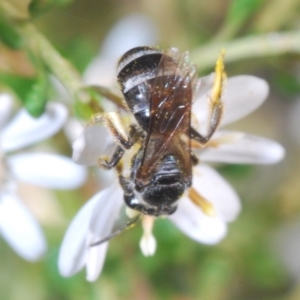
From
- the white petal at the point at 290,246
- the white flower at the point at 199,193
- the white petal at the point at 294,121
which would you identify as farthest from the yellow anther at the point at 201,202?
the white petal at the point at 294,121

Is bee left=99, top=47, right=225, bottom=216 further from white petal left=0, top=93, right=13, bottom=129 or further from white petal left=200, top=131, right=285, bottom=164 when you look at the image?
white petal left=0, top=93, right=13, bottom=129

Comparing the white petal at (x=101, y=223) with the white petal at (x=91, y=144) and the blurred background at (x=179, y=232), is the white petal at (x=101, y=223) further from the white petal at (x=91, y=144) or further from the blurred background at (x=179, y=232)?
the blurred background at (x=179, y=232)

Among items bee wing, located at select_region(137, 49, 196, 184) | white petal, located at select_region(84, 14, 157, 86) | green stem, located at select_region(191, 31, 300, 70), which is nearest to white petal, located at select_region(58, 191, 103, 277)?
→ bee wing, located at select_region(137, 49, 196, 184)

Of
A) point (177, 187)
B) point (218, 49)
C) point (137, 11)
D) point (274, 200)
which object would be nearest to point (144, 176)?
point (177, 187)

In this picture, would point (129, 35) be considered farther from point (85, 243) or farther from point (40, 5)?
point (85, 243)

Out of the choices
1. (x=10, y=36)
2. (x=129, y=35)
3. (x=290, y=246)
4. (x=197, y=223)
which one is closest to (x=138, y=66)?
(x=10, y=36)
